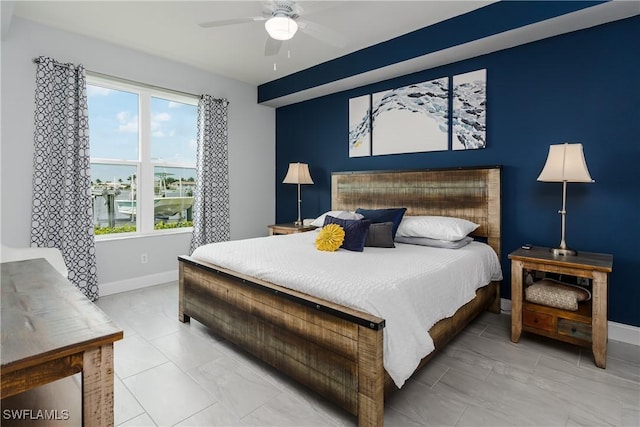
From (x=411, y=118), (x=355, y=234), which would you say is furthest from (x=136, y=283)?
(x=411, y=118)

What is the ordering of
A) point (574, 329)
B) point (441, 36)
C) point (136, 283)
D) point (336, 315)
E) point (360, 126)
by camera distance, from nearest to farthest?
point (336, 315)
point (574, 329)
point (441, 36)
point (136, 283)
point (360, 126)

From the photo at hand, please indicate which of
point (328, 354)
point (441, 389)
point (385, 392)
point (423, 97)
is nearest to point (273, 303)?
point (328, 354)

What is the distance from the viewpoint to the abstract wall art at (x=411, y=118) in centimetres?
346

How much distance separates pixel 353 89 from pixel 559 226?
2.73 m

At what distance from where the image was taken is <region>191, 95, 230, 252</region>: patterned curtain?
4312 mm

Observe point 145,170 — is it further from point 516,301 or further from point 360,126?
point 516,301

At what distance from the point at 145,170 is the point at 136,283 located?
1.34 metres

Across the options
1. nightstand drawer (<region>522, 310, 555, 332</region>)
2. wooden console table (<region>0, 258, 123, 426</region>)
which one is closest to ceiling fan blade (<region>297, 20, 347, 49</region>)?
wooden console table (<region>0, 258, 123, 426</region>)

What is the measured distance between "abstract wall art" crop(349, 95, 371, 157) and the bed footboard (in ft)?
8.02

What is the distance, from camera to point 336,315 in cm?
167

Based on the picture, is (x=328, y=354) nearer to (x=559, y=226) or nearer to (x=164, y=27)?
(x=559, y=226)

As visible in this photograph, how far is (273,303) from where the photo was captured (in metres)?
2.03

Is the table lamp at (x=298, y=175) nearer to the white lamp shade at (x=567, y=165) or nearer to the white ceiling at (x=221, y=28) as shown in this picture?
the white ceiling at (x=221, y=28)

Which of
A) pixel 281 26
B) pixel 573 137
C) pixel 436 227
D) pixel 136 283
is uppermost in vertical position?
pixel 281 26
